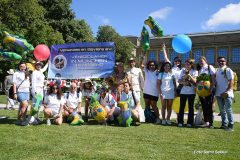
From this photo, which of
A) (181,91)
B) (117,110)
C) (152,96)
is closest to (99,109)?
(117,110)

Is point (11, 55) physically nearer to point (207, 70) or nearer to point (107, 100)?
point (107, 100)

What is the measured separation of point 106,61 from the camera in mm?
10297

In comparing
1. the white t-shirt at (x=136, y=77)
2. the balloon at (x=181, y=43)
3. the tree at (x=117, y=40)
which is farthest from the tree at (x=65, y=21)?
the balloon at (x=181, y=43)

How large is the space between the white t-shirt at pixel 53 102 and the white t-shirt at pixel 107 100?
106 cm

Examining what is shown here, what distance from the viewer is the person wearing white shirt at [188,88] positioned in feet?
30.8

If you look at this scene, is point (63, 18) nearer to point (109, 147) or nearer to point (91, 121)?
point (91, 121)

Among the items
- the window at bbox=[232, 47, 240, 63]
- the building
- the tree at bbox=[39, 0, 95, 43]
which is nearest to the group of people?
the tree at bbox=[39, 0, 95, 43]

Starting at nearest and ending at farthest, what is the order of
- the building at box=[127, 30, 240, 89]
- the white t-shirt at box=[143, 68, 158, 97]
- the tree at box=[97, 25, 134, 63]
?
the white t-shirt at box=[143, 68, 158, 97] → the tree at box=[97, 25, 134, 63] → the building at box=[127, 30, 240, 89]

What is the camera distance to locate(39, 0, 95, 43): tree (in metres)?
35.9

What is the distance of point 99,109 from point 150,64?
78.5 inches

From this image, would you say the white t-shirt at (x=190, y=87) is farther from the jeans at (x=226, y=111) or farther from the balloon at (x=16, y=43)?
the balloon at (x=16, y=43)

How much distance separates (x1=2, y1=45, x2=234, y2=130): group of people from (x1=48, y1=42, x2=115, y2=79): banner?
37 centimetres

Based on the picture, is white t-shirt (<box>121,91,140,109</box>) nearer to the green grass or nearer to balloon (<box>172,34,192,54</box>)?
the green grass

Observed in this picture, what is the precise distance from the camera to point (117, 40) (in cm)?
5547
